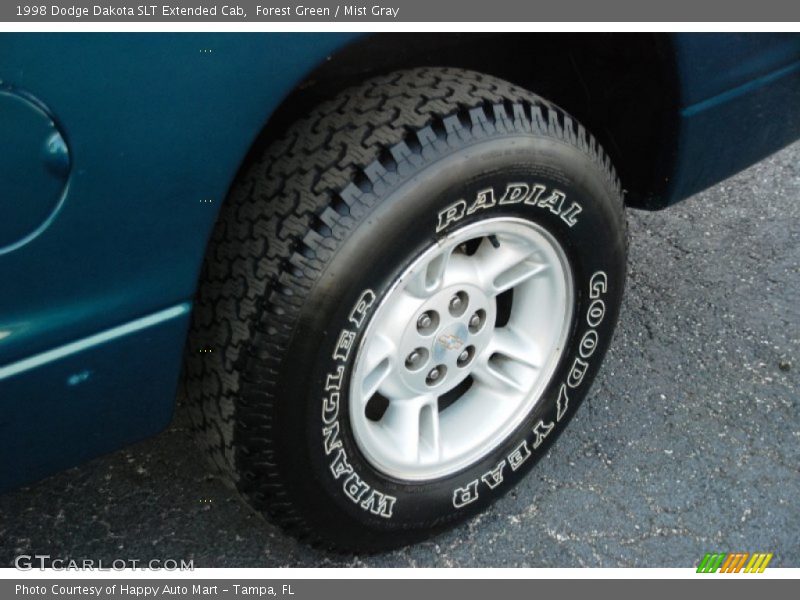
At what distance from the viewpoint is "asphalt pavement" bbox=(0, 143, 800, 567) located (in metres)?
2.07

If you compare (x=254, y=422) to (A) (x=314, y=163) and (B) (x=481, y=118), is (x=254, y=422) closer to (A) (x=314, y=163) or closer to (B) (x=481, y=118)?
(A) (x=314, y=163)

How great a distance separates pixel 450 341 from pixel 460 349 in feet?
0.16

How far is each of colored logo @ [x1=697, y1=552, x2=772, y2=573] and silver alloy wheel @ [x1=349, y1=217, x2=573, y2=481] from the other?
0.51 m

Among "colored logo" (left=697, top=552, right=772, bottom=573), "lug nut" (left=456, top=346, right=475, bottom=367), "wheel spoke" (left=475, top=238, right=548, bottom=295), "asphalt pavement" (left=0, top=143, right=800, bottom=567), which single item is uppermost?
"wheel spoke" (left=475, top=238, right=548, bottom=295)

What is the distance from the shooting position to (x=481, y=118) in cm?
168

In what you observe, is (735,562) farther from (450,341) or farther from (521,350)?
(450,341)

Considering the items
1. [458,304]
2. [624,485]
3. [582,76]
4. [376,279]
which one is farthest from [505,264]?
→ [624,485]

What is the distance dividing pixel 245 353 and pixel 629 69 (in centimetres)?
99

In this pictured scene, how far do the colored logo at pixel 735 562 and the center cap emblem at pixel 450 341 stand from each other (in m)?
0.73

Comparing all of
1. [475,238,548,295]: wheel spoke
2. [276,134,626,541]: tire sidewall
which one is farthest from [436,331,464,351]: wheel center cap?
[276,134,626,541]: tire sidewall

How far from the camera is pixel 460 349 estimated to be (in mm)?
1934

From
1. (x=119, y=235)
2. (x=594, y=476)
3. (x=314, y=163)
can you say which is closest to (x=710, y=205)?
(x=594, y=476)

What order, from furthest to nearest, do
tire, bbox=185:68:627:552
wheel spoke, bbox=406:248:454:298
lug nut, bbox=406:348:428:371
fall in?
1. lug nut, bbox=406:348:428:371
2. wheel spoke, bbox=406:248:454:298
3. tire, bbox=185:68:627:552

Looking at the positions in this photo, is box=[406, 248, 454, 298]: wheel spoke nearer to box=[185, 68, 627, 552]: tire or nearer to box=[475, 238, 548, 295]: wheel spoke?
box=[185, 68, 627, 552]: tire
